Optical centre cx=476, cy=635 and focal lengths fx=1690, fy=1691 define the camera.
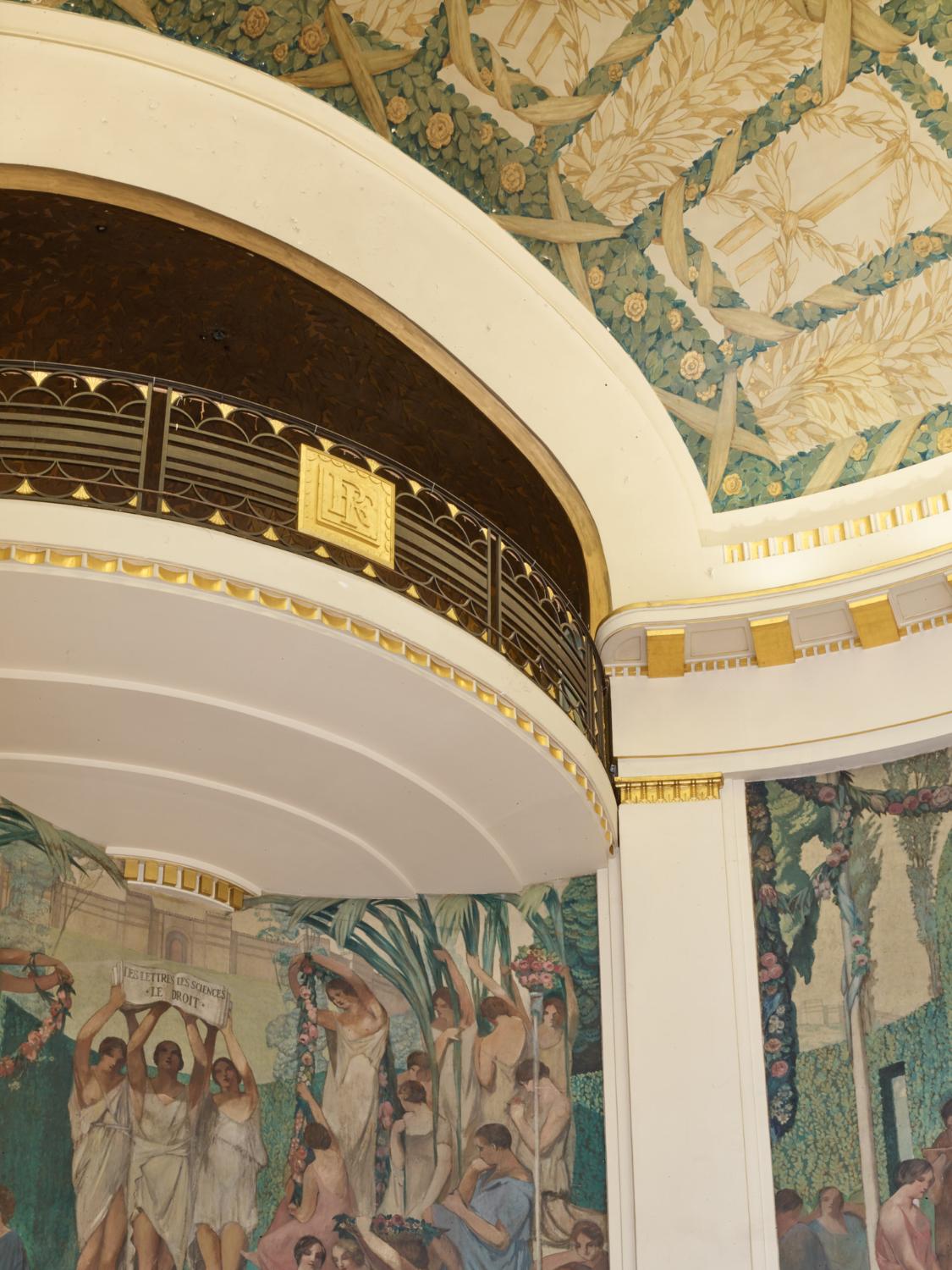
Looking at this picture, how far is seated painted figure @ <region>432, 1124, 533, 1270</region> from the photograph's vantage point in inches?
375

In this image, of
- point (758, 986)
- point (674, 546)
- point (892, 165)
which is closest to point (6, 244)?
point (674, 546)

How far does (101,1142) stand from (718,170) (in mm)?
7059

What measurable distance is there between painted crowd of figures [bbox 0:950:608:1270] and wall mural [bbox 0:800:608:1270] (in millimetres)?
13

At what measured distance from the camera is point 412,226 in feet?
35.7

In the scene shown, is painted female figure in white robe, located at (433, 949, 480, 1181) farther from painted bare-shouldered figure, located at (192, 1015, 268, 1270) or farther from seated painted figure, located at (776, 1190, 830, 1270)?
seated painted figure, located at (776, 1190, 830, 1270)

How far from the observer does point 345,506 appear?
890cm

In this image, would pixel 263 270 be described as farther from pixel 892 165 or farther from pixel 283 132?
pixel 892 165

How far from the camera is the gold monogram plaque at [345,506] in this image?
8750 millimetres

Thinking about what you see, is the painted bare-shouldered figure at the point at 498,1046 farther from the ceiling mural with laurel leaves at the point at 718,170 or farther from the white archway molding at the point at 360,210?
the ceiling mural with laurel leaves at the point at 718,170

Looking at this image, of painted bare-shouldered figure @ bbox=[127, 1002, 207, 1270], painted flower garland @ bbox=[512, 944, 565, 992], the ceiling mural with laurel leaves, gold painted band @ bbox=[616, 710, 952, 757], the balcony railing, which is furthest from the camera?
the ceiling mural with laurel leaves

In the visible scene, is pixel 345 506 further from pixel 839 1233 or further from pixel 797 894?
pixel 839 1233

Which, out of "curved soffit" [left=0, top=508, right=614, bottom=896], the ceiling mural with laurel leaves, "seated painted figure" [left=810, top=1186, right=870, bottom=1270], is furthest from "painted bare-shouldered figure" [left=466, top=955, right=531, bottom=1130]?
the ceiling mural with laurel leaves

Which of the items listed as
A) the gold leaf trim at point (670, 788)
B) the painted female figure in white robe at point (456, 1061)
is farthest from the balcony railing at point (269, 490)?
the painted female figure in white robe at point (456, 1061)

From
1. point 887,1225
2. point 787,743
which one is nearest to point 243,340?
point 787,743
